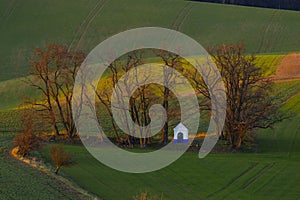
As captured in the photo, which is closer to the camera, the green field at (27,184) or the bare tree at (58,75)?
the green field at (27,184)

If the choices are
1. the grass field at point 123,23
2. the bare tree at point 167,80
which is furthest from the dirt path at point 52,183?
the grass field at point 123,23

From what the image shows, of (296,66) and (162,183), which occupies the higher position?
(296,66)

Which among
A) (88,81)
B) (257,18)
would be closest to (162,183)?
(88,81)

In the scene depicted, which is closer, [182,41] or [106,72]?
[106,72]

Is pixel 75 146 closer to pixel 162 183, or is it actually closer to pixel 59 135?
pixel 59 135

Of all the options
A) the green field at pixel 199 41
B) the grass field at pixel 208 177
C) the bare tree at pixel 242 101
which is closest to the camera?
the grass field at pixel 208 177

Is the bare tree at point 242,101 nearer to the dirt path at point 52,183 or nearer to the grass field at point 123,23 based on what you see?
the dirt path at point 52,183

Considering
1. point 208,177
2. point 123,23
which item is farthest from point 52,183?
point 123,23

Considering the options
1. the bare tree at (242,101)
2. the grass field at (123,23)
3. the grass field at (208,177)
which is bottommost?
the grass field at (208,177)

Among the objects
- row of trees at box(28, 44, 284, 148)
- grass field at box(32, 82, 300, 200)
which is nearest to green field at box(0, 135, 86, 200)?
grass field at box(32, 82, 300, 200)
